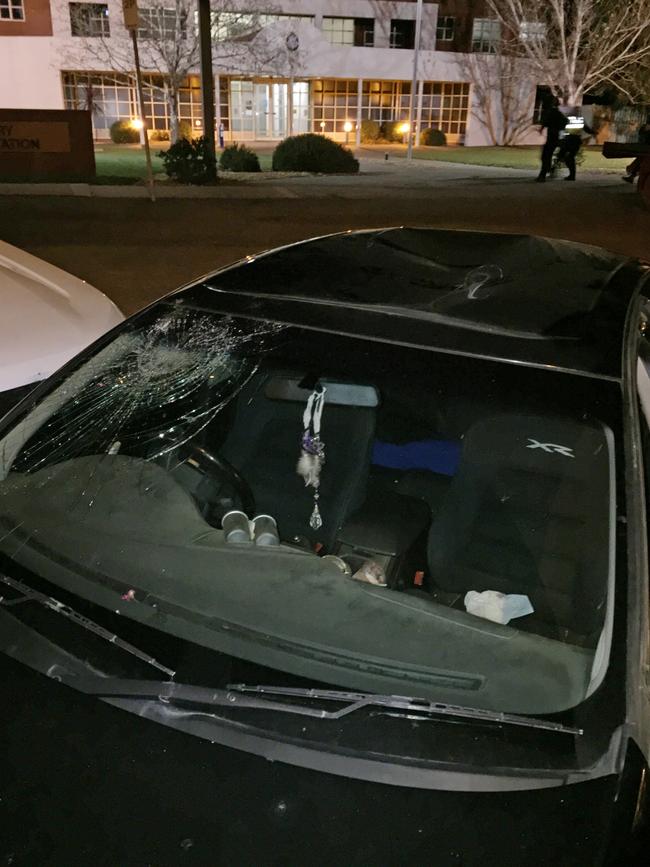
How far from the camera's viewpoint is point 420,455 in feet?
8.24

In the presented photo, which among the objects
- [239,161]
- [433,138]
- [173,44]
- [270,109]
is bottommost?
[433,138]

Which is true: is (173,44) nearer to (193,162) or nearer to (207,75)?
(207,75)

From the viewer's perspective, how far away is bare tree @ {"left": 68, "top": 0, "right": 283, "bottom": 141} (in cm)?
2570

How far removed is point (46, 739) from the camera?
1516 millimetres

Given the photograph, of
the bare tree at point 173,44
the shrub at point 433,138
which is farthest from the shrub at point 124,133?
the shrub at point 433,138

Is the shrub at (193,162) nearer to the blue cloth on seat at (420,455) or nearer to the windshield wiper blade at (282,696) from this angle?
the blue cloth on seat at (420,455)

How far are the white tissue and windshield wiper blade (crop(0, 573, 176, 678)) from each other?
794mm

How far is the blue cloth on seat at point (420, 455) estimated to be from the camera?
8.09 ft

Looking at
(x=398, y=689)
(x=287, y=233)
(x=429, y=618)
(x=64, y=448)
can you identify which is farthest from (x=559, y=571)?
(x=287, y=233)

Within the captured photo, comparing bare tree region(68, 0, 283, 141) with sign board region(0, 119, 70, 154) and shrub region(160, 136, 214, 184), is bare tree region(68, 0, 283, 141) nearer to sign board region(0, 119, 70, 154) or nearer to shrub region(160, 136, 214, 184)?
shrub region(160, 136, 214, 184)

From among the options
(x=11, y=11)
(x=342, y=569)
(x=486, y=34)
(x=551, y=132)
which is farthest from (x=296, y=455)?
(x=486, y=34)

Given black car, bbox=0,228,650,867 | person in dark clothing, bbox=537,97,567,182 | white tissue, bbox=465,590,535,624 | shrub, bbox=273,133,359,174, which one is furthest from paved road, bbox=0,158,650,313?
white tissue, bbox=465,590,535,624

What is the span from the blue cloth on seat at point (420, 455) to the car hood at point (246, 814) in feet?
3.98

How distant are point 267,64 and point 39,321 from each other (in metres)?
29.4
